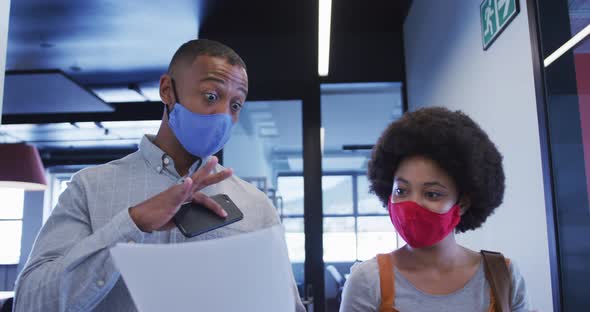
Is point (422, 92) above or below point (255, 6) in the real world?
below

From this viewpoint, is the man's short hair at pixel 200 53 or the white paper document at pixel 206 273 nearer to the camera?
the white paper document at pixel 206 273

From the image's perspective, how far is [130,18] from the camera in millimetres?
3904

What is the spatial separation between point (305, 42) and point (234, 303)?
11.7ft

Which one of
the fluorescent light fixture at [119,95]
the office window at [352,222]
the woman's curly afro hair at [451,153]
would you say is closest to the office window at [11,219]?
the fluorescent light fixture at [119,95]

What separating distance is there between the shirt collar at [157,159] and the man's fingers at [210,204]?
0.90 feet

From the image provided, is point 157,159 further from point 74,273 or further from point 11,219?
point 11,219

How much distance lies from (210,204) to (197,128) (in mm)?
270

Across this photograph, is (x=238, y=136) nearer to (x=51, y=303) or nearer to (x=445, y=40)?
(x=445, y=40)

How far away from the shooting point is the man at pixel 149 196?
83 centimetres

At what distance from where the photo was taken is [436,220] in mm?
1133

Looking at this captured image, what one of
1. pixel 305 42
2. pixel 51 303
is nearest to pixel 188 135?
pixel 51 303

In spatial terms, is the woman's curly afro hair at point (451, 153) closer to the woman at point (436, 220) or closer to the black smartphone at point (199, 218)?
the woman at point (436, 220)

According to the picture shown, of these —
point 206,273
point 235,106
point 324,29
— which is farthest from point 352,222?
point 206,273

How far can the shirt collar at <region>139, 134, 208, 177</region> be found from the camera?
1119mm
